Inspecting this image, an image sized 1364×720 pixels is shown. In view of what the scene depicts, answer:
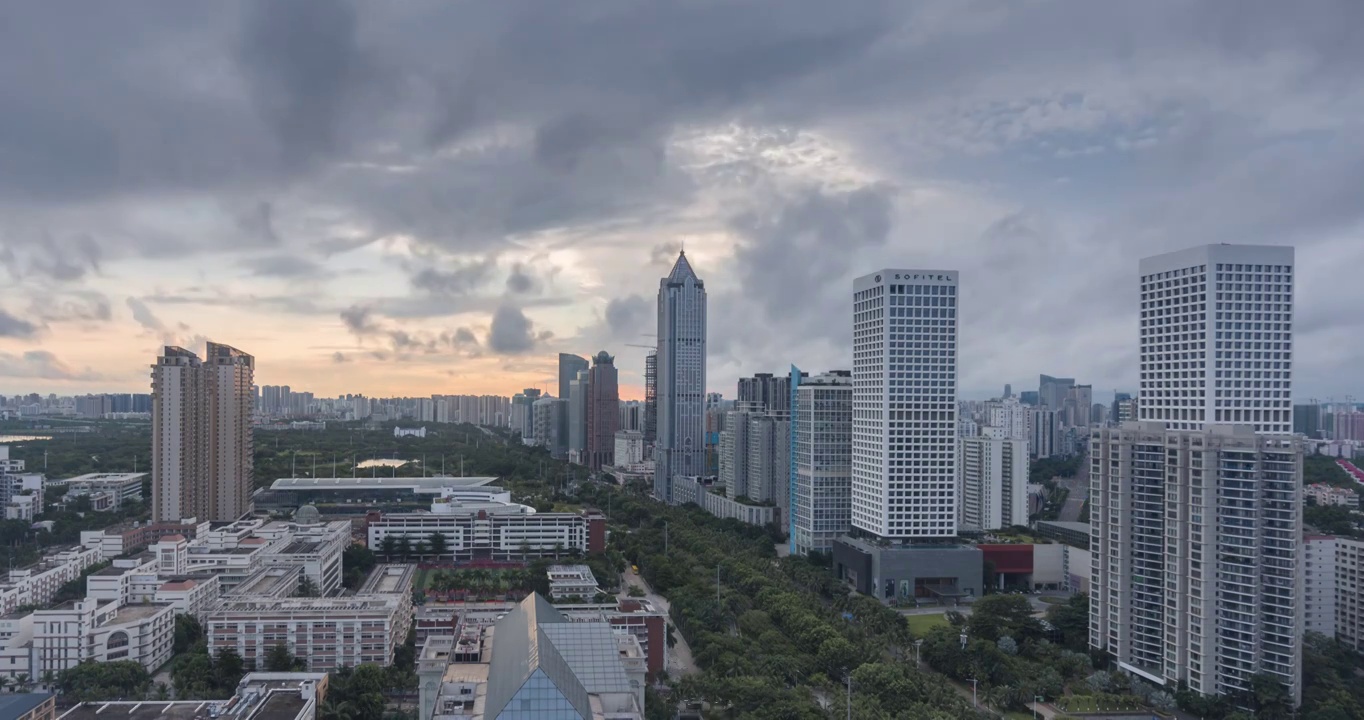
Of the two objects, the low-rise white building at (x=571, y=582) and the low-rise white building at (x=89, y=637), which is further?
the low-rise white building at (x=571, y=582)

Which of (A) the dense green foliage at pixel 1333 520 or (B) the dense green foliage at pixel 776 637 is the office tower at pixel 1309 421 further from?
(B) the dense green foliage at pixel 776 637

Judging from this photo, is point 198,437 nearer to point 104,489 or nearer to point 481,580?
point 104,489

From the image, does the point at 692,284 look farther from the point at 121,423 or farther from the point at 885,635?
the point at 121,423

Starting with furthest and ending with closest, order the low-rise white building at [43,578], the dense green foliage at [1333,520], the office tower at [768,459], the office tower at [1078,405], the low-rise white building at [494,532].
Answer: the office tower at [1078,405], the office tower at [768,459], the low-rise white building at [494,532], the dense green foliage at [1333,520], the low-rise white building at [43,578]

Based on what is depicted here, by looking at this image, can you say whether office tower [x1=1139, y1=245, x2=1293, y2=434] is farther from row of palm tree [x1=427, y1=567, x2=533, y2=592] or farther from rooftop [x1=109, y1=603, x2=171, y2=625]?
rooftop [x1=109, y1=603, x2=171, y2=625]

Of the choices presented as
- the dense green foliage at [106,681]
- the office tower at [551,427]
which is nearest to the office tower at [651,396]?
the office tower at [551,427]

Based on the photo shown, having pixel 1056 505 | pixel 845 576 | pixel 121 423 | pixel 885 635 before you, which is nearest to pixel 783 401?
pixel 1056 505
